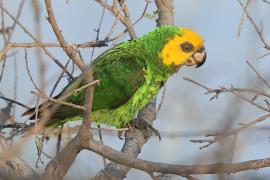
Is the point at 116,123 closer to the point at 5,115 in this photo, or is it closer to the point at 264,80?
the point at 5,115

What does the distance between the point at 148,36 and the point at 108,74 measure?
632 mm

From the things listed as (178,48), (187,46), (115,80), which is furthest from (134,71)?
(187,46)

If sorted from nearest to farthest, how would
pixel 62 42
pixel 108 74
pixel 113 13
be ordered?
pixel 62 42 → pixel 113 13 → pixel 108 74

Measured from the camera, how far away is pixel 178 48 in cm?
496

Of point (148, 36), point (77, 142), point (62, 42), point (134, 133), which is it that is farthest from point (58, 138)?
point (148, 36)

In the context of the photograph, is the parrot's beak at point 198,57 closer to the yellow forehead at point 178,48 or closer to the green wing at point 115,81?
the yellow forehead at point 178,48

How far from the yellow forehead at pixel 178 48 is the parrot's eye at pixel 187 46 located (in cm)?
2

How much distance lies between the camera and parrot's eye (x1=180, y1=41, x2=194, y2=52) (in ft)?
16.3

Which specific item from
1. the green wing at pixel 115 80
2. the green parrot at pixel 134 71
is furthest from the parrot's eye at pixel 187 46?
the green wing at pixel 115 80

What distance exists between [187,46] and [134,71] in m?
0.68

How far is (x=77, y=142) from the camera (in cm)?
291

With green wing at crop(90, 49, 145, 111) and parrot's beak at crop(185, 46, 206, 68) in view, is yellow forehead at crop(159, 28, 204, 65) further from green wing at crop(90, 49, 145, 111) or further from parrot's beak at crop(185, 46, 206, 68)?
green wing at crop(90, 49, 145, 111)

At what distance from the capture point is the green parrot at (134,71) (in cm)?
469

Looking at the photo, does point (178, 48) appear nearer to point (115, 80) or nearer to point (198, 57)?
point (198, 57)
